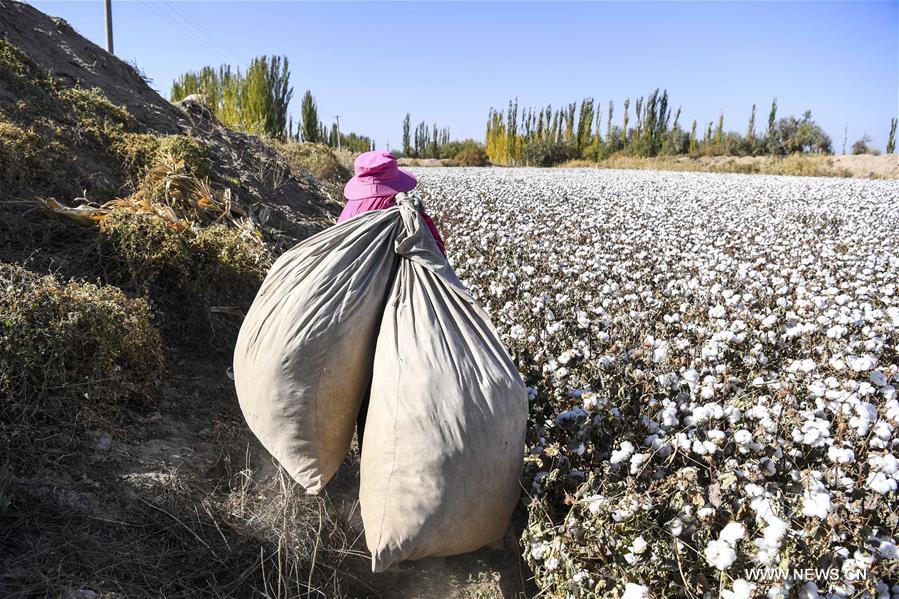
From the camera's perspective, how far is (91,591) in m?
1.79

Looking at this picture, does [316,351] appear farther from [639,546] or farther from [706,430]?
[706,430]

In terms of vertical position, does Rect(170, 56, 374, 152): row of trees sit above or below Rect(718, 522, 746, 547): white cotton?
above

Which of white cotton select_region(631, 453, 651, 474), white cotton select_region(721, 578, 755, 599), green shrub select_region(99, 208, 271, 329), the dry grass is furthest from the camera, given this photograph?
the dry grass

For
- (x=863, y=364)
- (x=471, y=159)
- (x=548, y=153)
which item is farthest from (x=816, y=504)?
(x=471, y=159)

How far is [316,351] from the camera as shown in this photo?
2.03m

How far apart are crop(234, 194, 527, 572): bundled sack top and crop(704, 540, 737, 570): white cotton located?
60 cm

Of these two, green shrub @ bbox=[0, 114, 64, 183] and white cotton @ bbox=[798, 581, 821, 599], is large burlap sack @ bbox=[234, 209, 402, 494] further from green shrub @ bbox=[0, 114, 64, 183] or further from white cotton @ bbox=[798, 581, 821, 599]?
green shrub @ bbox=[0, 114, 64, 183]

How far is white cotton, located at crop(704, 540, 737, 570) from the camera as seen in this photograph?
1494mm

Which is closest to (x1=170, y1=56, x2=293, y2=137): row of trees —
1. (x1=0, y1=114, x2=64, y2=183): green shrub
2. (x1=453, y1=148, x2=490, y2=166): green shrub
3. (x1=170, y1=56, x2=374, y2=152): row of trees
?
(x1=170, y1=56, x2=374, y2=152): row of trees

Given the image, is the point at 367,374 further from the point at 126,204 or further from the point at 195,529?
the point at 126,204

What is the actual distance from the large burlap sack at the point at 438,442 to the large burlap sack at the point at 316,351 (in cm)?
15

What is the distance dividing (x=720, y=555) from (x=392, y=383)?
1007 mm

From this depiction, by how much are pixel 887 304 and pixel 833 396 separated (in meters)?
2.30

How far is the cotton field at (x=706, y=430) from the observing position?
1.60 m
